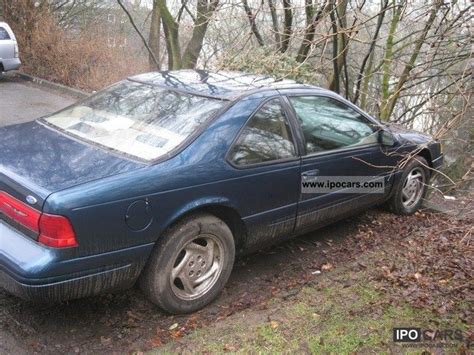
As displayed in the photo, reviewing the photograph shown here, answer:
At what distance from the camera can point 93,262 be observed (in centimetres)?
281

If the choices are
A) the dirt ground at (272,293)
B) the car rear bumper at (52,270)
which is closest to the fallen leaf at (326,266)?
the dirt ground at (272,293)

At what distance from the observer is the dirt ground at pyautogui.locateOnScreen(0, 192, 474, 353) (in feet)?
10.0

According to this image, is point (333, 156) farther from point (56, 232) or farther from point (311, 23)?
point (56, 232)

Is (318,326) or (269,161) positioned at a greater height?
(269,161)

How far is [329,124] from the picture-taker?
4297 millimetres

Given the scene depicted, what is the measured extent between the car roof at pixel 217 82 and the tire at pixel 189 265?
1.02 metres

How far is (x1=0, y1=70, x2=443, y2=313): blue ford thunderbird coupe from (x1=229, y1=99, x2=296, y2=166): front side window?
10 millimetres

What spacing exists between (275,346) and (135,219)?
3.72ft

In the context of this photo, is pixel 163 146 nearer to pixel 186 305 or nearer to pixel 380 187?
pixel 186 305

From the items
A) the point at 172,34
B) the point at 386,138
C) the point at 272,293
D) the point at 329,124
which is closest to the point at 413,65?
the point at 386,138

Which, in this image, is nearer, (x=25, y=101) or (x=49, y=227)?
(x=49, y=227)

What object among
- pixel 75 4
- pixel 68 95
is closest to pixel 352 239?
pixel 68 95

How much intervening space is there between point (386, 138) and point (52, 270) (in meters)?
Answer: 3.37

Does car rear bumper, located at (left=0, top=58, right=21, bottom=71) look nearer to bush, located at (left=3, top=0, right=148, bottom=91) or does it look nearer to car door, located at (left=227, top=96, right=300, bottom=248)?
bush, located at (left=3, top=0, right=148, bottom=91)
